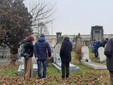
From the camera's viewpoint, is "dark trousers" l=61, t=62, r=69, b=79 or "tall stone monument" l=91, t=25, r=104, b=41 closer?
"dark trousers" l=61, t=62, r=69, b=79

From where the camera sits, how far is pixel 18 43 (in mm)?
30156

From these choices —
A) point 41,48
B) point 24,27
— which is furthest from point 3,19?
point 41,48

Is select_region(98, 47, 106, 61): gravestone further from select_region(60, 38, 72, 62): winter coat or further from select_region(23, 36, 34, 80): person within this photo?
select_region(23, 36, 34, 80): person

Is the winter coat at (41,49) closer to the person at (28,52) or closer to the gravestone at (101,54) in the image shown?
the person at (28,52)

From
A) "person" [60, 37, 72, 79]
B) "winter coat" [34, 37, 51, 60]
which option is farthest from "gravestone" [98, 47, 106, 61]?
"winter coat" [34, 37, 51, 60]

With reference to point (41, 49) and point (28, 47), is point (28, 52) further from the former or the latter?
point (41, 49)

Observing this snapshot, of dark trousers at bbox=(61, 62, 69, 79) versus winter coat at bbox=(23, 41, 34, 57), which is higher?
winter coat at bbox=(23, 41, 34, 57)

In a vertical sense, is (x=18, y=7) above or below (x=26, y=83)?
above

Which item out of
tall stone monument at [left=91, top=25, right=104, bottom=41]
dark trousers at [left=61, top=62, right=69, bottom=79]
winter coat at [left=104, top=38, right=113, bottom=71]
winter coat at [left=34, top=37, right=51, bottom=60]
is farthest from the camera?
tall stone monument at [left=91, top=25, right=104, bottom=41]

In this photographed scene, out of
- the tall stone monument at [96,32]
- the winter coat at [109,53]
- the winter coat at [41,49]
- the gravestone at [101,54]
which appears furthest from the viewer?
the tall stone monument at [96,32]

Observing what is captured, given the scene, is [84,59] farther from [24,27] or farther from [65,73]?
[65,73]

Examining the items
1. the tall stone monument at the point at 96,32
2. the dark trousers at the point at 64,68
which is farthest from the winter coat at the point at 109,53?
the tall stone monument at the point at 96,32

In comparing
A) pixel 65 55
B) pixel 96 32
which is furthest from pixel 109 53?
pixel 96 32

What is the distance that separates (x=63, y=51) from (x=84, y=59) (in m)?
11.8
